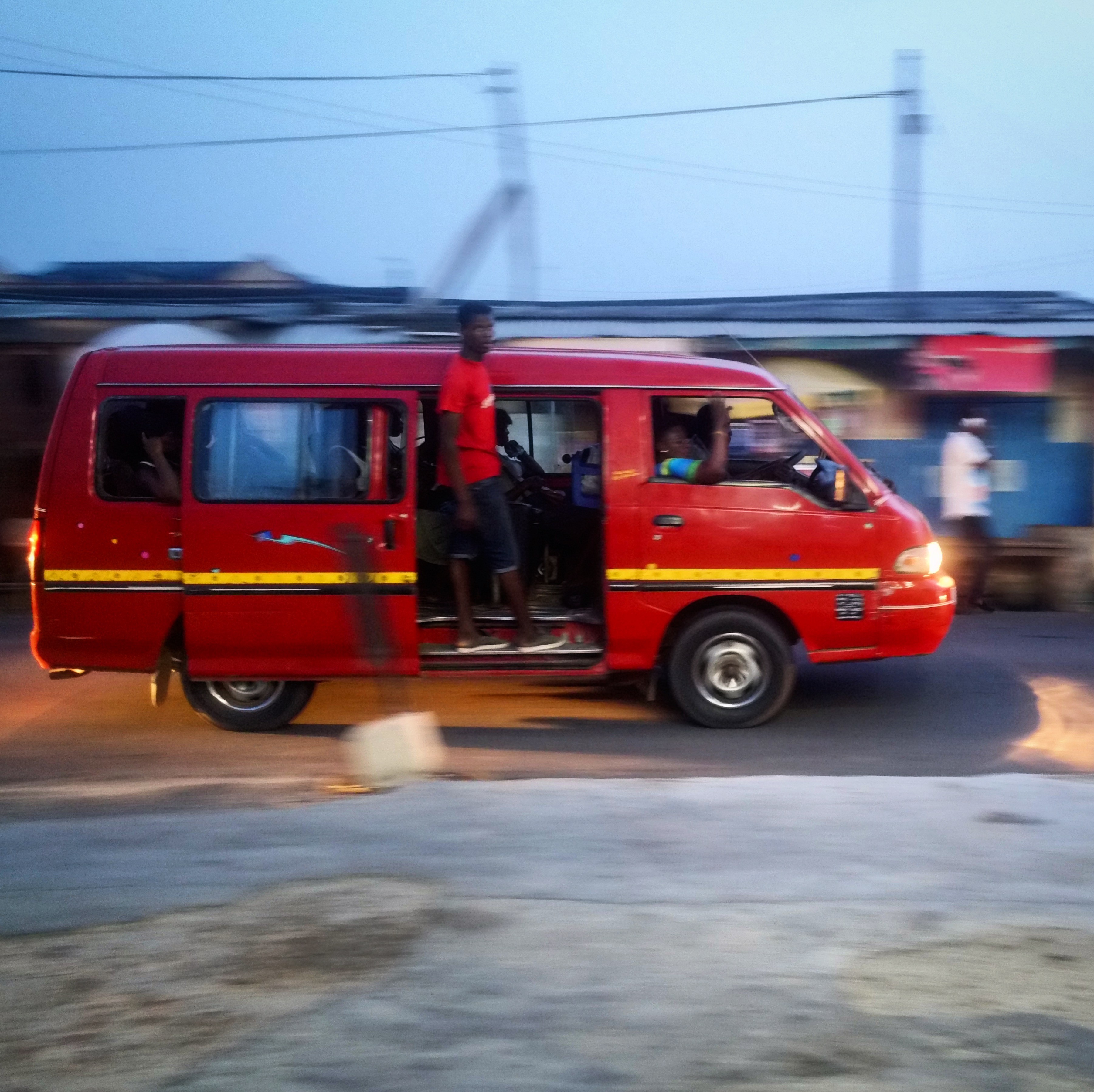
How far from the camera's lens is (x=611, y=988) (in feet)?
11.1

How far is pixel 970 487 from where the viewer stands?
10695 mm

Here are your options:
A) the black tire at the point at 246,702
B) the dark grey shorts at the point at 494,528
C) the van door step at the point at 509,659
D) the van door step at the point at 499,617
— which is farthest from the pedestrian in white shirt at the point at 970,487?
the black tire at the point at 246,702

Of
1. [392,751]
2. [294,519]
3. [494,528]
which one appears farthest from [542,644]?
[392,751]

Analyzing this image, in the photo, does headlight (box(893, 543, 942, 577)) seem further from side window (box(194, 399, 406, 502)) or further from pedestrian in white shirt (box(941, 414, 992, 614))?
pedestrian in white shirt (box(941, 414, 992, 614))

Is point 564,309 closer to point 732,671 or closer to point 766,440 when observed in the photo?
point 766,440

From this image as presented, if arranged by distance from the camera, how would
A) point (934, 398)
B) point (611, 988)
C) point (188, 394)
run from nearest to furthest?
point (611, 988), point (188, 394), point (934, 398)

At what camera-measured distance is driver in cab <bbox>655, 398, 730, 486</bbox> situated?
21.8 feet

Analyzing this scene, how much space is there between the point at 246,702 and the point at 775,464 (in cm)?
337

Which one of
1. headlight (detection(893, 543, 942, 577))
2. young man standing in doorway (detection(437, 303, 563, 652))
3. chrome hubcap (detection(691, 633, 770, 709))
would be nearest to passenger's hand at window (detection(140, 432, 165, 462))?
young man standing in doorway (detection(437, 303, 563, 652))

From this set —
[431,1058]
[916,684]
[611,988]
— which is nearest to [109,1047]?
[431,1058]

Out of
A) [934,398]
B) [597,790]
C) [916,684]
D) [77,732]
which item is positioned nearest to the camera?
[597,790]

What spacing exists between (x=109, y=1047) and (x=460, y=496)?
384cm

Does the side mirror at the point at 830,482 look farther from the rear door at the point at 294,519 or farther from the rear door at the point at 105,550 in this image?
the rear door at the point at 105,550

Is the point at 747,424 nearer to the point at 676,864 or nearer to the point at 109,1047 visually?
the point at 676,864
